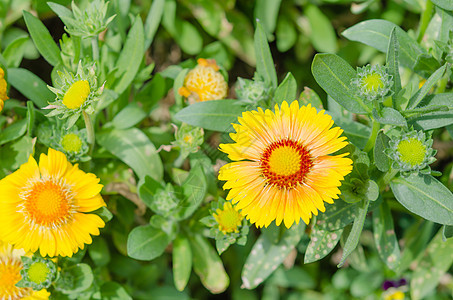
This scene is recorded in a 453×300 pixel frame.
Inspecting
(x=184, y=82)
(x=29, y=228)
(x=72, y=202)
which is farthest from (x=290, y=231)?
(x=29, y=228)

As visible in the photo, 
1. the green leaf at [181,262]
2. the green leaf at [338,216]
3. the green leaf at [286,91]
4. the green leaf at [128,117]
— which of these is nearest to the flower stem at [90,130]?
the green leaf at [128,117]

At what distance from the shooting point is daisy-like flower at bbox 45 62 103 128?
153 centimetres

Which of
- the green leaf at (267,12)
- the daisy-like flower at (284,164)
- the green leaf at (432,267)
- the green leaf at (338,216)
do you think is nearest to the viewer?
the daisy-like flower at (284,164)

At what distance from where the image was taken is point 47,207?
5.38 ft

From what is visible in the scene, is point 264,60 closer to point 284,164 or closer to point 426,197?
point 284,164

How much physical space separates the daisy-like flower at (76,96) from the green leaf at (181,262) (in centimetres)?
80

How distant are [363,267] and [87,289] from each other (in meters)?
1.39

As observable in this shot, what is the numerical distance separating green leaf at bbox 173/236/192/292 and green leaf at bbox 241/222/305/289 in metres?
0.25

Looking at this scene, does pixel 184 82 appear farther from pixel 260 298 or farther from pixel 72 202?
pixel 260 298

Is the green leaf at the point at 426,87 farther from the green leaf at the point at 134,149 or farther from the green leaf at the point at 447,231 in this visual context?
the green leaf at the point at 134,149

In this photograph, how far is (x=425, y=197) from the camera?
1.63 metres

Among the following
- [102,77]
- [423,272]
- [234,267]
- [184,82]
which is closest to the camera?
[102,77]

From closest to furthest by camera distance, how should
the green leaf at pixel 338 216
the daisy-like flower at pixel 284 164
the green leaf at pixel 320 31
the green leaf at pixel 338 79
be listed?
the daisy-like flower at pixel 284 164 < the green leaf at pixel 338 79 < the green leaf at pixel 338 216 < the green leaf at pixel 320 31

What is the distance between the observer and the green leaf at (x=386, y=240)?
200 centimetres
